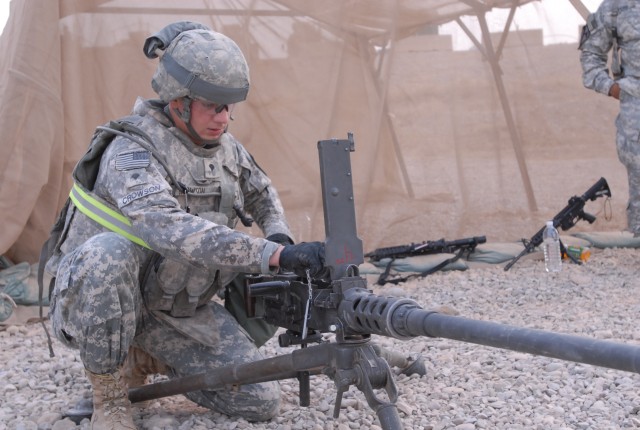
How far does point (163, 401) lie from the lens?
3.62 metres

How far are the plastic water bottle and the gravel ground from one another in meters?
1.14

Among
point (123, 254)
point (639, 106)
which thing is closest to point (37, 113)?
point (123, 254)

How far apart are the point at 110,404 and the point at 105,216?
25.8 inches

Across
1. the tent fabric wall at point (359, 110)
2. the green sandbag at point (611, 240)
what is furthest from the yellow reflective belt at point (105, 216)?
the green sandbag at point (611, 240)

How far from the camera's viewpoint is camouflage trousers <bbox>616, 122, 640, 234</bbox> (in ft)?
20.4

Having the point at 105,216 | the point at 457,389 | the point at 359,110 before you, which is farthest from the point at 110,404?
the point at 359,110

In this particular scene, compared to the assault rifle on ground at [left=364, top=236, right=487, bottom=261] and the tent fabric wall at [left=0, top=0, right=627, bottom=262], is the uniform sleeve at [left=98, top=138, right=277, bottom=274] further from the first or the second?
the assault rifle on ground at [left=364, top=236, right=487, bottom=261]

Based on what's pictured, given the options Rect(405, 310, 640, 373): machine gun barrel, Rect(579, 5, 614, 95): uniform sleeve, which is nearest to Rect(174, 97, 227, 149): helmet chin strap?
Rect(405, 310, 640, 373): machine gun barrel

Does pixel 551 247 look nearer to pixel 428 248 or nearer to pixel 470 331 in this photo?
pixel 428 248

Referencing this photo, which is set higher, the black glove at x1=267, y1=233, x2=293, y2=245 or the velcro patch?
the velcro patch

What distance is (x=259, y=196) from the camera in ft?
12.2

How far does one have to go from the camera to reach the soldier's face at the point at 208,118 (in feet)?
10.6

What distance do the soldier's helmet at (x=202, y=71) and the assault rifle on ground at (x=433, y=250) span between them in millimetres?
3267

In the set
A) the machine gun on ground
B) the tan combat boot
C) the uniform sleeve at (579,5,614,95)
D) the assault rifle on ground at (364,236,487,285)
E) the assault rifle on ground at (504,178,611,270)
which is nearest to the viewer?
the machine gun on ground
